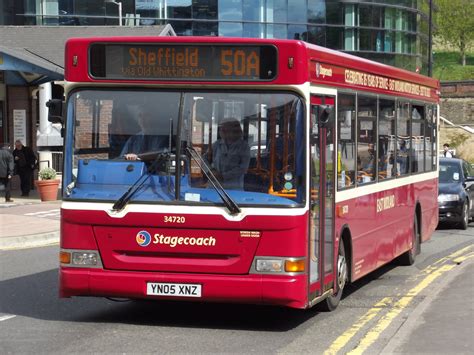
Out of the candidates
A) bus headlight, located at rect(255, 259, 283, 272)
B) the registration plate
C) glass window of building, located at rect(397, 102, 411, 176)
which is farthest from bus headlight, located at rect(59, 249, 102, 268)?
glass window of building, located at rect(397, 102, 411, 176)

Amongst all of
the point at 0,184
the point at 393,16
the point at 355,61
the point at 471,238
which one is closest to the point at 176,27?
the point at 393,16

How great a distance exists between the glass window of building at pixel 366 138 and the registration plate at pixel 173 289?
2.91 metres

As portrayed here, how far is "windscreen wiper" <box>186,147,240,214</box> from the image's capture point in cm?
851

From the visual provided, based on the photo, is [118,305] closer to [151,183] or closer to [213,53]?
[151,183]

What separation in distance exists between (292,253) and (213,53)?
1.97m

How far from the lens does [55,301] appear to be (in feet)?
35.3

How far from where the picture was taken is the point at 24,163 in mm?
28234

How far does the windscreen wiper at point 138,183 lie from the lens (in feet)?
28.5

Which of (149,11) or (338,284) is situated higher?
(149,11)

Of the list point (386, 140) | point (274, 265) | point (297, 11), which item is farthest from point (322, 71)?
point (297, 11)

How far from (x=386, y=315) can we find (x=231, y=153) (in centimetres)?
265

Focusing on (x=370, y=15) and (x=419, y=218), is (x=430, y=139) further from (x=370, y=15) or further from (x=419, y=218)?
(x=370, y=15)

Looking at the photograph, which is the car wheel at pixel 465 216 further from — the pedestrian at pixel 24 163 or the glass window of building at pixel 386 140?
the pedestrian at pixel 24 163

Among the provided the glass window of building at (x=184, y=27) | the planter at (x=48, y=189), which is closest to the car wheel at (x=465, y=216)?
the planter at (x=48, y=189)
